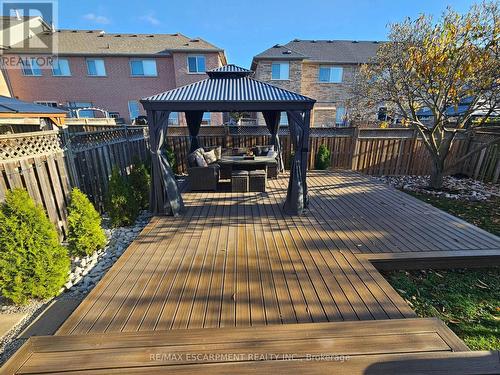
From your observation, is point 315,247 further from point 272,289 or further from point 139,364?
point 139,364

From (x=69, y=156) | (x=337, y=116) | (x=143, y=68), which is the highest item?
(x=143, y=68)

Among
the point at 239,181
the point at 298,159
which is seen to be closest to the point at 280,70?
the point at 239,181

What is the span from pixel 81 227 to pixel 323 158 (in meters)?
7.59

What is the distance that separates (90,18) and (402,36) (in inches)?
866

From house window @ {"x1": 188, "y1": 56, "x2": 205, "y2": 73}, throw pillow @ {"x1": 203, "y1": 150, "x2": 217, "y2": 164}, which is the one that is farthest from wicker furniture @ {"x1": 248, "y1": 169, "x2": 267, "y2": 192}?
house window @ {"x1": 188, "y1": 56, "x2": 205, "y2": 73}

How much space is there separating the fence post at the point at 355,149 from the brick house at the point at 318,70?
8.99 meters

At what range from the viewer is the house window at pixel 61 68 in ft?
51.1

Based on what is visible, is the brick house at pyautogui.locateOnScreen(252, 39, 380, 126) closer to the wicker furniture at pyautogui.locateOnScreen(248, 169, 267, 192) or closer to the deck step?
the wicker furniture at pyautogui.locateOnScreen(248, 169, 267, 192)

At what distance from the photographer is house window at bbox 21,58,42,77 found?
15.5 metres

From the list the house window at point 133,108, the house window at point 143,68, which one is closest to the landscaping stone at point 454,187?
the house window at point 143,68

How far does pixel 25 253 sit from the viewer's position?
240cm

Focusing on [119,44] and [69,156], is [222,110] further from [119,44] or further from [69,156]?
[119,44]

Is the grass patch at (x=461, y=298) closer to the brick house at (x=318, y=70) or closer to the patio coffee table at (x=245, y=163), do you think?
the patio coffee table at (x=245, y=163)

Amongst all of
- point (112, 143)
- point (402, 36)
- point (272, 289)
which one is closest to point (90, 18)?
point (112, 143)
